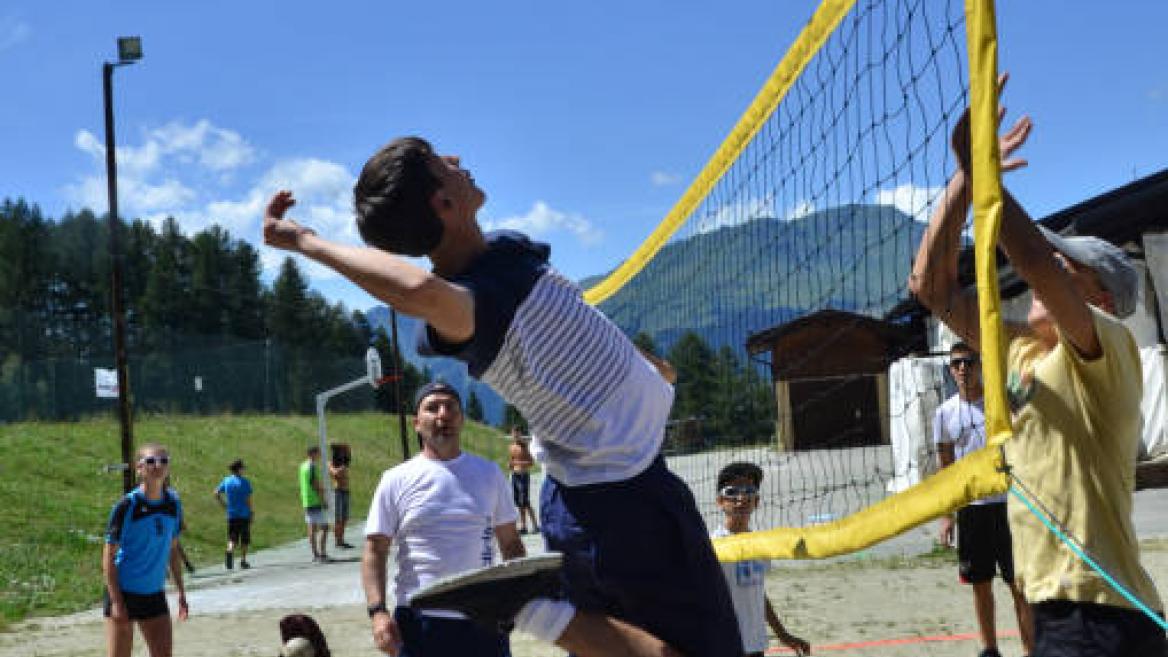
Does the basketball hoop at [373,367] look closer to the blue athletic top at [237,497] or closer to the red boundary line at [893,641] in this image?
the blue athletic top at [237,497]

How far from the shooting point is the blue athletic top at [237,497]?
16.6 m

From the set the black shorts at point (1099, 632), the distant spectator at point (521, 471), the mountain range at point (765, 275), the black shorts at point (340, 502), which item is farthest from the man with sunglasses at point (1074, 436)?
the black shorts at point (340, 502)

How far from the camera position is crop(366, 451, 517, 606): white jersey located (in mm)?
4703

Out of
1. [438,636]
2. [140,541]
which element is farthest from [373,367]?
[438,636]

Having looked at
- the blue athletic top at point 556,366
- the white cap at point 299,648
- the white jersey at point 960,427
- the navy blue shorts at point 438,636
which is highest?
the blue athletic top at point 556,366

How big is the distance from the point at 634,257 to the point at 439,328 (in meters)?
4.51

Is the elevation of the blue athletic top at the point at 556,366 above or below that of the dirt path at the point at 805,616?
above

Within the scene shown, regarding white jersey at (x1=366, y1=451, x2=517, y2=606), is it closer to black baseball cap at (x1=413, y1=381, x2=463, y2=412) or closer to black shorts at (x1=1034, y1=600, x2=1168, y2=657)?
black baseball cap at (x1=413, y1=381, x2=463, y2=412)

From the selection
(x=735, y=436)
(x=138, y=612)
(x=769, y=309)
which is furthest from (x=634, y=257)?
(x=138, y=612)

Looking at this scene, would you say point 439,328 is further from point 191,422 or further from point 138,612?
point 191,422

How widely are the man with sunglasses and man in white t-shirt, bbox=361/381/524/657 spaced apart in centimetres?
229

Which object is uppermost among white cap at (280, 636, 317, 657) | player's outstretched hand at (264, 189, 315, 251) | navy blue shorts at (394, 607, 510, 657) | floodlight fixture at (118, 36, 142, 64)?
floodlight fixture at (118, 36, 142, 64)

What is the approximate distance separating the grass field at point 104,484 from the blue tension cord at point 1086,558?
1241 centimetres

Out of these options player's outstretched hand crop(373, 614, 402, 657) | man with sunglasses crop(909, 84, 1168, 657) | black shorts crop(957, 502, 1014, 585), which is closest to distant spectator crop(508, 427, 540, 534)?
black shorts crop(957, 502, 1014, 585)
